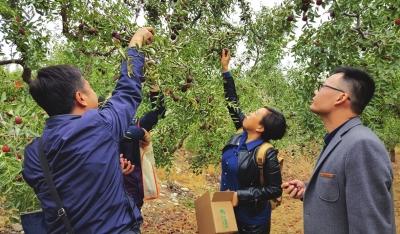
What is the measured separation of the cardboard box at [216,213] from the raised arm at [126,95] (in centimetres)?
110

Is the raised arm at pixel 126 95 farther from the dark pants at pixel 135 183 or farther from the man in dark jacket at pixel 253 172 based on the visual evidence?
the dark pants at pixel 135 183

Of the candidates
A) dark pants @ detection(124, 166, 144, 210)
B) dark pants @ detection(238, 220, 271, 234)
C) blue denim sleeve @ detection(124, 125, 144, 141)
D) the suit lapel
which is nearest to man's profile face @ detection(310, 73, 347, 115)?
the suit lapel

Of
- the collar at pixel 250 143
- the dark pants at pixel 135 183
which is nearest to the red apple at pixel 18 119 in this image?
the dark pants at pixel 135 183

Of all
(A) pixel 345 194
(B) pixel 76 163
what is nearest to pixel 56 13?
(B) pixel 76 163

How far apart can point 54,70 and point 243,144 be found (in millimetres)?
1811

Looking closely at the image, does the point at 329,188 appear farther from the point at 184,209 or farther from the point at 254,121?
the point at 184,209

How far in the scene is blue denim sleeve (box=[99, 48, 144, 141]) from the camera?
197 cm

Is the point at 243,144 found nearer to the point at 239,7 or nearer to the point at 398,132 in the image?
the point at 239,7

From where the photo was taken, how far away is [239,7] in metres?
5.36

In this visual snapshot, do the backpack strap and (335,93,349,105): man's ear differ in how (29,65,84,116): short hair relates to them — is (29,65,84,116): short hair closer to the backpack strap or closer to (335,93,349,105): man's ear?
(335,93,349,105): man's ear

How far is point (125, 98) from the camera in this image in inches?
82.3

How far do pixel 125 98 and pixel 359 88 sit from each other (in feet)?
3.77

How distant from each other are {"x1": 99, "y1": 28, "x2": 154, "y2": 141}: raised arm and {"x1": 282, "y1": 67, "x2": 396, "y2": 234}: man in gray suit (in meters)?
0.91

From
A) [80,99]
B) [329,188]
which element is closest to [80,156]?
[80,99]
